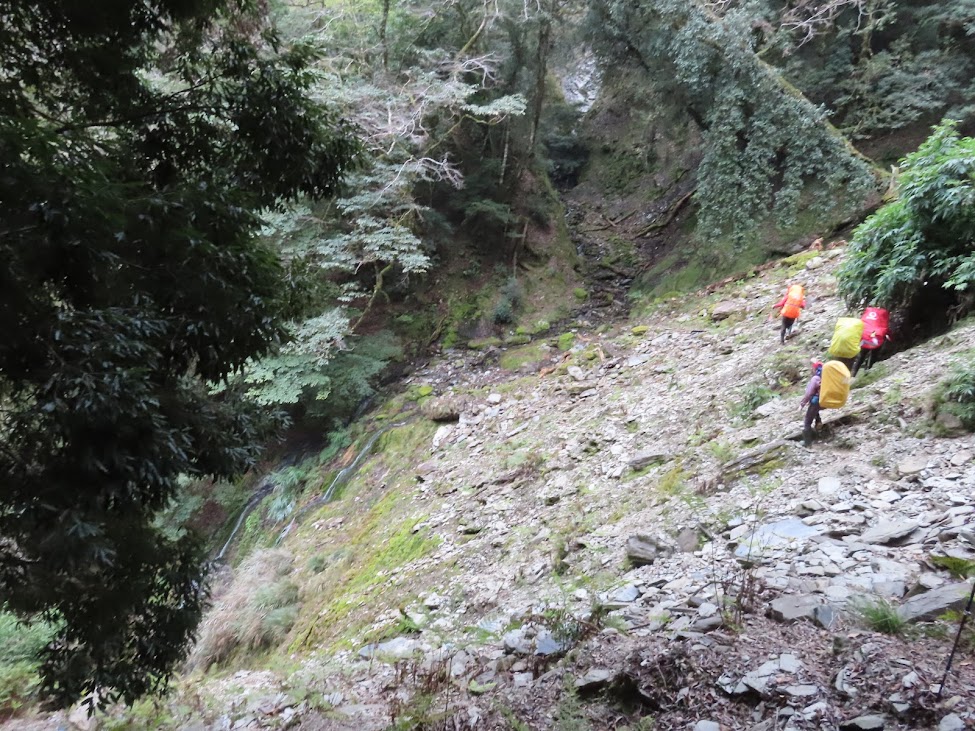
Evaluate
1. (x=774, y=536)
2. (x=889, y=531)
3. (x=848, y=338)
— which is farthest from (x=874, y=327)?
(x=774, y=536)

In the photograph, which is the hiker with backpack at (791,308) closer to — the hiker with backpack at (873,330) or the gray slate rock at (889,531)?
the hiker with backpack at (873,330)

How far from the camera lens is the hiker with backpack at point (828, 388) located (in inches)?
212

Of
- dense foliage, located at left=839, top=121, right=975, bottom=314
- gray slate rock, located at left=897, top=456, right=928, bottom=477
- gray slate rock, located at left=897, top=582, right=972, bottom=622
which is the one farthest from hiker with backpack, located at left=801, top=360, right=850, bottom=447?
gray slate rock, located at left=897, top=582, right=972, bottom=622

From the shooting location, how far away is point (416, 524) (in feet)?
27.1

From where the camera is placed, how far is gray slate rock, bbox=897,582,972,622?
122 inches

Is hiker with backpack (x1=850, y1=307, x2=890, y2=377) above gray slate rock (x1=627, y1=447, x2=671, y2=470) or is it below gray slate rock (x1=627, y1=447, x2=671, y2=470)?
above

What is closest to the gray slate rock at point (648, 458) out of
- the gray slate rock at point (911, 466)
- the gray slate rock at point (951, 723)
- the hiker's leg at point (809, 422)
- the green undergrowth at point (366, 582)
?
the hiker's leg at point (809, 422)

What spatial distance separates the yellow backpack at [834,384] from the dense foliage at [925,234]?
6.39 ft

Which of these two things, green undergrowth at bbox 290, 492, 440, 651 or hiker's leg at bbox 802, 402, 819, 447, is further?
green undergrowth at bbox 290, 492, 440, 651

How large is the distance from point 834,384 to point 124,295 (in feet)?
19.1

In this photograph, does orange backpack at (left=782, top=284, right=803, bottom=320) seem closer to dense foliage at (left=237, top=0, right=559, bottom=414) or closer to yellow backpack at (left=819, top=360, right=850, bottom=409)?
yellow backpack at (left=819, top=360, right=850, bottom=409)

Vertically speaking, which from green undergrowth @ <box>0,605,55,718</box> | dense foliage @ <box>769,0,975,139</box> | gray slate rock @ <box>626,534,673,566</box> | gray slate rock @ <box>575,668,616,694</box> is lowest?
gray slate rock @ <box>626,534,673,566</box>

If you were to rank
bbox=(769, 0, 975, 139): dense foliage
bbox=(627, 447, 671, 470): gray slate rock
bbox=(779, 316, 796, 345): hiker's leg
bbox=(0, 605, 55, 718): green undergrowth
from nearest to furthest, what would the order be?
bbox=(0, 605, 55, 718): green undergrowth → bbox=(627, 447, 671, 470): gray slate rock → bbox=(779, 316, 796, 345): hiker's leg → bbox=(769, 0, 975, 139): dense foliage

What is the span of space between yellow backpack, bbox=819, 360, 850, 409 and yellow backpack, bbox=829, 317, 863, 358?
1.08 metres
